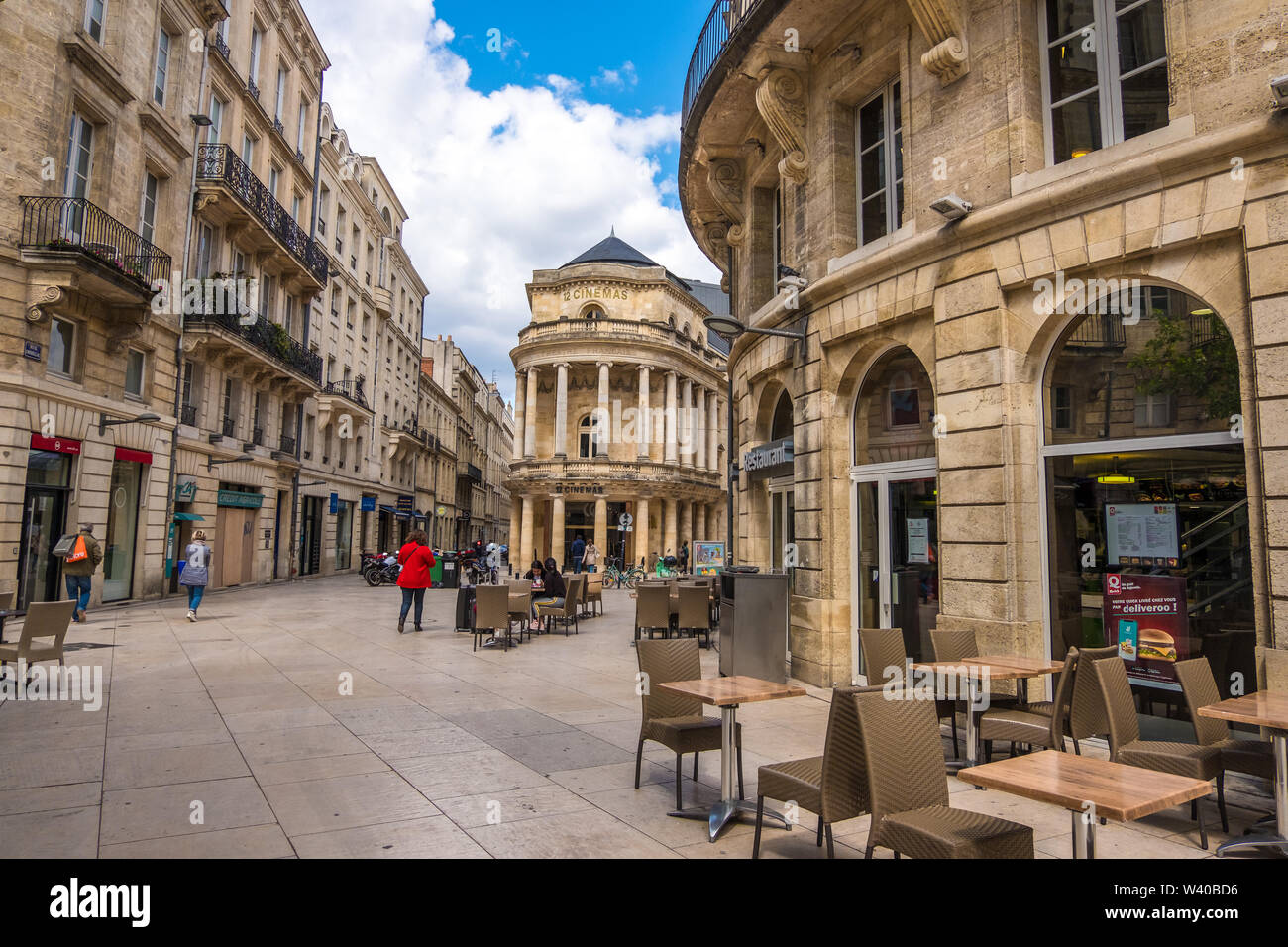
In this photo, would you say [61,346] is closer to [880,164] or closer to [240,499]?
[240,499]

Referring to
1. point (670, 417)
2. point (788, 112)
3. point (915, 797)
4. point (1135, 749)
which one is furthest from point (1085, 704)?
point (670, 417)

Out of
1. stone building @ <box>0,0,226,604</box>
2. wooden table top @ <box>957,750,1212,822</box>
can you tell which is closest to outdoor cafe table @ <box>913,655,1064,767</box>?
wooden table top @ <box>957,750,1212,822</box>

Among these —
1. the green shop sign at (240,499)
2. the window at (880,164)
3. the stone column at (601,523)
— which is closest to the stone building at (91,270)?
the green shop sign at (240,499)

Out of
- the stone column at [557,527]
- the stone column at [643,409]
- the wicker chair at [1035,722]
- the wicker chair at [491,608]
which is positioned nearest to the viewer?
the wicker chair at [1035,722]

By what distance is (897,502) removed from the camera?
A: 29.6 ft

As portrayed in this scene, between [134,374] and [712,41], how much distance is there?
50.1 feet

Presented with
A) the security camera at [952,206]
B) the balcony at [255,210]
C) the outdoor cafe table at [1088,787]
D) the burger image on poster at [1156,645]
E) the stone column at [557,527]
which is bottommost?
the outdoor cafe table at [1088,787]

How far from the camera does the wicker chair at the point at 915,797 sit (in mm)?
3088

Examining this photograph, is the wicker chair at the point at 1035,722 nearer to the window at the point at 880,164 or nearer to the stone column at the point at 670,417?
the window at the point at 880,164

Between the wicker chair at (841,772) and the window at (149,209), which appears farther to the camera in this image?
the window at (149,209)

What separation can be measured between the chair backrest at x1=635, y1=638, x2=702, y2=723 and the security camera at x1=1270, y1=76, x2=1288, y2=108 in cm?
568

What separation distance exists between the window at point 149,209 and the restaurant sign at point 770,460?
15699 mm
